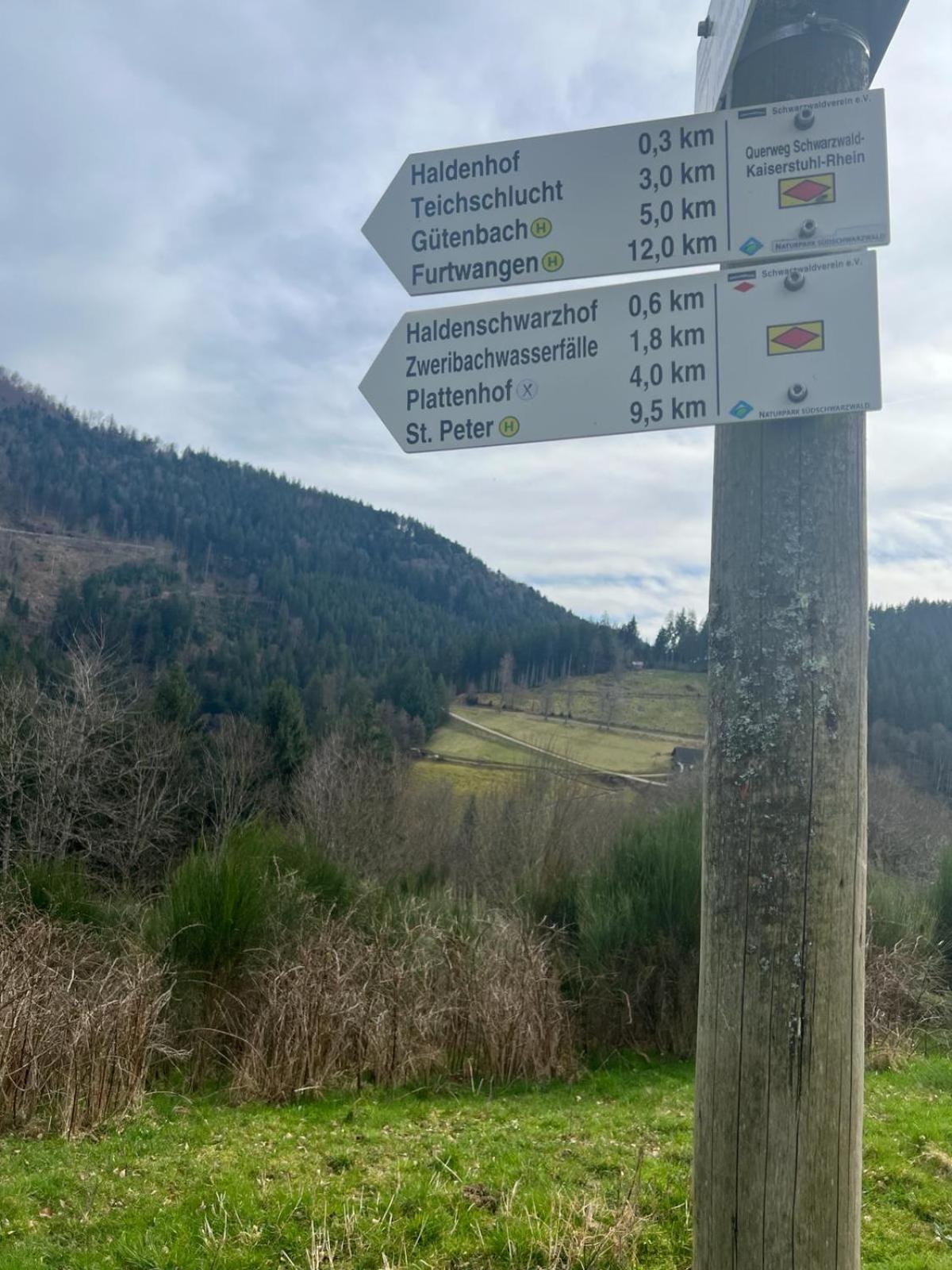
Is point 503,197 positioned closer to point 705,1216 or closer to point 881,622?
point 705,1216

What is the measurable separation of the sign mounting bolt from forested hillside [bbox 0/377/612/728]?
Answer: 57.1 m

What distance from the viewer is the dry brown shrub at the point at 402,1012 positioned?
8.00 m

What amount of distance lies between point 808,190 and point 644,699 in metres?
79.7

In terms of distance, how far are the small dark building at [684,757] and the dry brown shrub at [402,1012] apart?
4803 centimetres

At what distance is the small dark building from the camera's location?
195ft

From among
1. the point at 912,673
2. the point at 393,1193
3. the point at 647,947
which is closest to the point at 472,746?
the point at 912,673

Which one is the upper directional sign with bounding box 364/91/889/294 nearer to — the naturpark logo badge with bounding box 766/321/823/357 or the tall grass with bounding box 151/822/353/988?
the naturpark logo badge with bounding box 766/321/823/357

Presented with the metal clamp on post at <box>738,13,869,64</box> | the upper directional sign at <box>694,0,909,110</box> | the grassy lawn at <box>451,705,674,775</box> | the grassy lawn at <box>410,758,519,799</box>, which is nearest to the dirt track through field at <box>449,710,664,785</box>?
the grassy lawn at <box>451,705,674,775</box>

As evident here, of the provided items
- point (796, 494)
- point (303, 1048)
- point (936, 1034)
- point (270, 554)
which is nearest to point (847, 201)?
point (796, 494)

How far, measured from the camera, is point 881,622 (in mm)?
69000

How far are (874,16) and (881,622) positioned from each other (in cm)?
7212

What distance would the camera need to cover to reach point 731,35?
226 cm

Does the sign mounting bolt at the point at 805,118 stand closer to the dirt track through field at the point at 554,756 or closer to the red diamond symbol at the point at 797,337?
the red diamond symbol at the point at 797,337

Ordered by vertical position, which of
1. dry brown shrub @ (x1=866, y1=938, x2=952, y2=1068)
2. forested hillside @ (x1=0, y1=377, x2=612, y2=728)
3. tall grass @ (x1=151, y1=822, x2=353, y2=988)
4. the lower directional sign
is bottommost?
dry brown shrub @ (x1=866, y1=938, x2=952, y2=1068)
